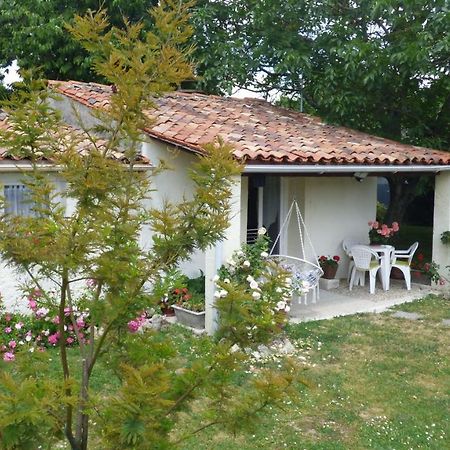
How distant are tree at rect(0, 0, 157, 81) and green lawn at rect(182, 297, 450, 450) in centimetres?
1161

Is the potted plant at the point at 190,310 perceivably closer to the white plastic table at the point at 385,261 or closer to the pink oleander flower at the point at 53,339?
the pink oleander flower at the point at 53,339

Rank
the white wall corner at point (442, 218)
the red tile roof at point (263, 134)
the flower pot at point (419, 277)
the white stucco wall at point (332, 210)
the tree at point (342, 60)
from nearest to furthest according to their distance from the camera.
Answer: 1. the red tile roof at point (263, 134)
2. the white wall corner at point (442, 218)
3. the white stucco wall at point (332, 210)
4. the flower pot at point (419, 277)
5. the tree at point (342, 60)

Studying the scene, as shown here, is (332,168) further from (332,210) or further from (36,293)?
(36,293)

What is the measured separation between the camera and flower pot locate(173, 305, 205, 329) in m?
9.13

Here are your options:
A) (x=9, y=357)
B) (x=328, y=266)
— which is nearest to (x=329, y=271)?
(x=328, y=266)

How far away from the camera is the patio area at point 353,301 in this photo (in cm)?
1025

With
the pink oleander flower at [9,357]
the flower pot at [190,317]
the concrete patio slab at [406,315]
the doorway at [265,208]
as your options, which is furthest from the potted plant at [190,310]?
the pink oleander flower at [9,357]

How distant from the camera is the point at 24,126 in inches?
122

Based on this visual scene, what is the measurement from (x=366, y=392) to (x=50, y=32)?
558 inches

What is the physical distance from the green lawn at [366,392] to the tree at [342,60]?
6.54 metres

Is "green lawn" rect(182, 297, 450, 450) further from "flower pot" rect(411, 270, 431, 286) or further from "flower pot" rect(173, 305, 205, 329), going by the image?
"flower pot" rect(411, 270, 431, 286)

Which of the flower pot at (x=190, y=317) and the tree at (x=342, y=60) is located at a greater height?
the tree at (x=342, y=60)

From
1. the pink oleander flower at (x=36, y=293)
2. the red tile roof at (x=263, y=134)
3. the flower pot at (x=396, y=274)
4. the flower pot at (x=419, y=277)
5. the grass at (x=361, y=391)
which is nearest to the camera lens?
the pink oleander flower at (x=36, y=293)

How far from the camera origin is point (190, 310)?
367 inches
